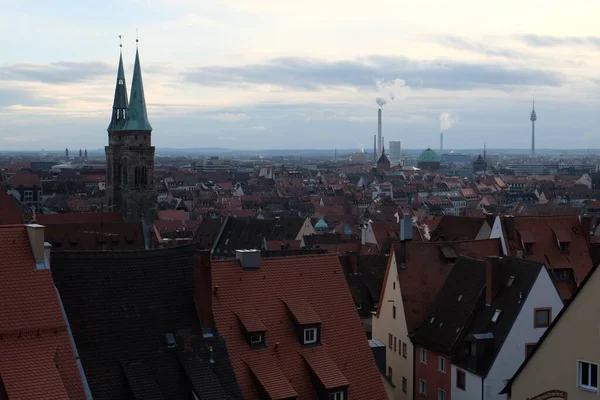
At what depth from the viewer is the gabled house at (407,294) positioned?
142ft

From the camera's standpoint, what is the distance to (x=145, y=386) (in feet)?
87.9

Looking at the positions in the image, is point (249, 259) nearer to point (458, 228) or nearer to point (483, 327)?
point (483, 327)

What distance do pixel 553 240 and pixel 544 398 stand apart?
29161mm

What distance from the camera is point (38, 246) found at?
87.5ft

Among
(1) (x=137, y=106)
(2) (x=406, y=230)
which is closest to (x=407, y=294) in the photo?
(2) (x=406, y=230)

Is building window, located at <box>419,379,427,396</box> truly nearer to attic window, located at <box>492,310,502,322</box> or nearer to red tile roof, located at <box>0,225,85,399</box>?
attic window, located at <box>492,310,502,322</box>

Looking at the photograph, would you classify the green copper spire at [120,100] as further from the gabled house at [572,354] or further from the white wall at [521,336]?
the gabled house at [572,354]

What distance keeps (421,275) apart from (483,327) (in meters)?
7.50

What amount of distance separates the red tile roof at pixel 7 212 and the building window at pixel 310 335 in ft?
114

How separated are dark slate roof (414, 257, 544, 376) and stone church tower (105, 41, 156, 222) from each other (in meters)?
80.6

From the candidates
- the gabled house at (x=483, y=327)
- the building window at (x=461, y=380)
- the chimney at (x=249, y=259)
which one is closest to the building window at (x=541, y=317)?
the gabled house at (x=483, y=327)

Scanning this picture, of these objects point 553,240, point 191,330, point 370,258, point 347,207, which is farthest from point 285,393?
point 347,207

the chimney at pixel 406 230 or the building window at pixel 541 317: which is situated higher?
the chimney at pixel 406 230

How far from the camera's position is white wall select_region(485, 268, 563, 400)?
117ft
